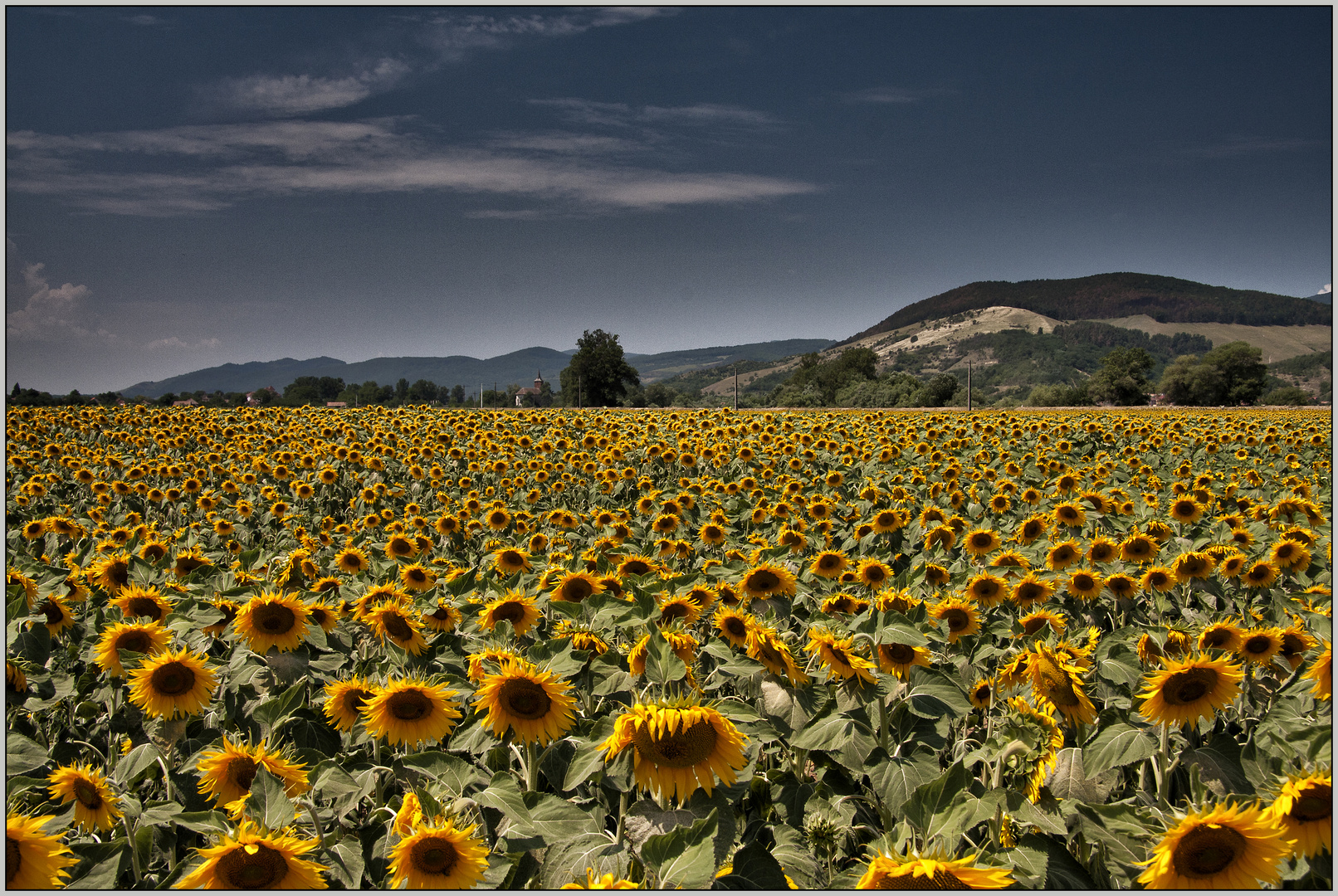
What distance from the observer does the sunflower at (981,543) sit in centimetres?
527

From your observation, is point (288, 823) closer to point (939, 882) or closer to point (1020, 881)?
point (939, 882)

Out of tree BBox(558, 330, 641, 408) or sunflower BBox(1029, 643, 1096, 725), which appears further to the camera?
tree BBox(558, 330, 641, 408)

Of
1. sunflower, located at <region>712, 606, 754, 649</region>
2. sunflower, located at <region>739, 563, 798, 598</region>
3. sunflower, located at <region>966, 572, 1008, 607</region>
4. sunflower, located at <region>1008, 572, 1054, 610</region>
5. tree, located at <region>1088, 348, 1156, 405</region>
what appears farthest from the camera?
tree, located at <region>1088, 348, 1156, 405</region>

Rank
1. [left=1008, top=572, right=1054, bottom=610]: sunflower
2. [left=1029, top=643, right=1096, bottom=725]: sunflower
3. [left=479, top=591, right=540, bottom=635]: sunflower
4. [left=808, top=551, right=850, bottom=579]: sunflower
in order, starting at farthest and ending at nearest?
A: [left=808, top=551, right=850, bottom=579]: sunflower
[left=1008, top=572, right=1054, bottom=610]: sunflower
[left=479, top=591, right=540, bottom=635]: sunflower
[left=1029, top=643, right=1096, bottom=725]: sunflower

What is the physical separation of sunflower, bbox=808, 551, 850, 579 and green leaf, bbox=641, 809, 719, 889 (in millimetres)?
2941

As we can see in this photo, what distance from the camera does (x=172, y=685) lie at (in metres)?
2.63

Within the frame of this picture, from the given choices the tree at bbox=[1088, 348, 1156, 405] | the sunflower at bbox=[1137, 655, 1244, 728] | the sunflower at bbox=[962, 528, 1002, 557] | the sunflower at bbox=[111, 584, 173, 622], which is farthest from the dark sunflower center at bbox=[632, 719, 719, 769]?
the tree at bbox=[1088, 348, 1156, 405]

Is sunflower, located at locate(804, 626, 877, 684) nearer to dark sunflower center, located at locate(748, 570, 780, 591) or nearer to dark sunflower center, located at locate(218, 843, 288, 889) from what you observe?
dark sunflower center, located at locate(748, 570, 780, 591)

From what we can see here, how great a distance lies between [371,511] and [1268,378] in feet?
279

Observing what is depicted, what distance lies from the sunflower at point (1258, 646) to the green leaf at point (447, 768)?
126 inches

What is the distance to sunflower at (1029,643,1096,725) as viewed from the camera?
247 centimetres

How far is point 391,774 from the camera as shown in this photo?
2262 millimetres

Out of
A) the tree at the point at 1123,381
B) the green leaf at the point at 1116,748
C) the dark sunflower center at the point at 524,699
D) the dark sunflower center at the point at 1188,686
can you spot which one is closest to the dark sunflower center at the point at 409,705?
the dark sunflower center at the point at 524,699

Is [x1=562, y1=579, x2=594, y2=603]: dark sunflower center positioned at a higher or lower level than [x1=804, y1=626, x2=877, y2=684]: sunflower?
higher
